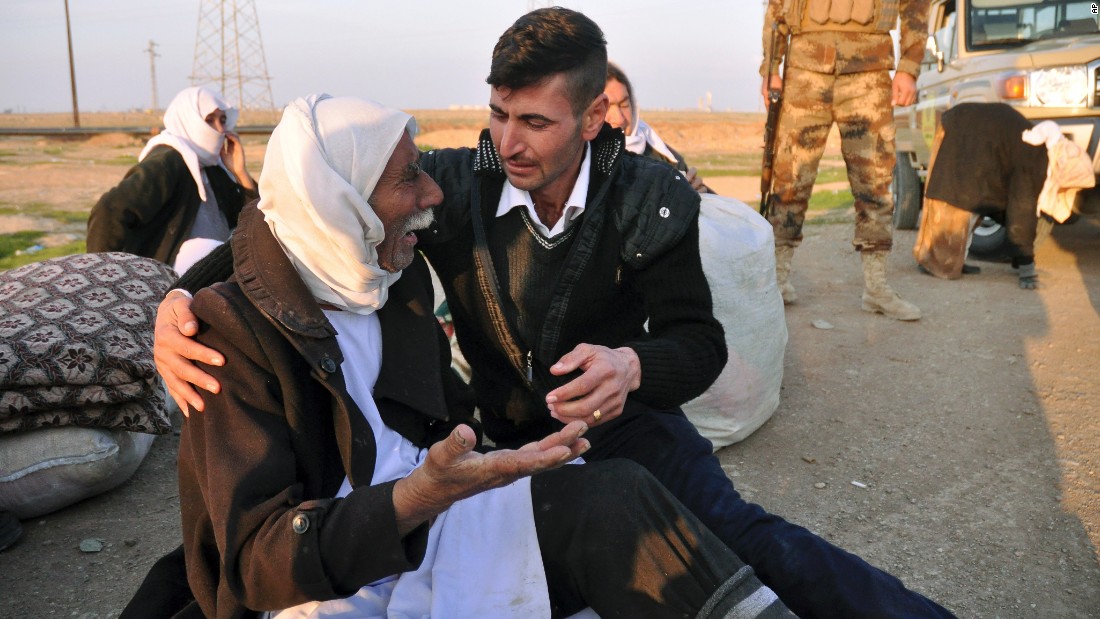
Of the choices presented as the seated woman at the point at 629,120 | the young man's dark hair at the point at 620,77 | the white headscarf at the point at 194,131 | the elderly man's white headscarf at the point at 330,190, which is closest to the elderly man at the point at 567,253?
the elderly man's white headscarf at the point at 330,190

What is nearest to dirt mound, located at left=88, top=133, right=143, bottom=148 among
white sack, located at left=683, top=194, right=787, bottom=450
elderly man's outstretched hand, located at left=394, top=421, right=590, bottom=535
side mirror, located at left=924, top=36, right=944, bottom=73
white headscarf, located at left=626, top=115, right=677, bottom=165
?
side mirror, located at left=924, top=36, right=944, bottom=73

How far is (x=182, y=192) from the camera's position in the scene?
17.2 ft

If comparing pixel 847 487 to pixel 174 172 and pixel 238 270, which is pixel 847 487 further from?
pixel 174 172

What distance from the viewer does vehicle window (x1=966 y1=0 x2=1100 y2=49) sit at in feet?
24.5

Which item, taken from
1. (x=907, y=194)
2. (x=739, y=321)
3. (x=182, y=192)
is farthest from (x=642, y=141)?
(x=907, y=194)

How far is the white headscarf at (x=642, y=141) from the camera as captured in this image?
548 cm

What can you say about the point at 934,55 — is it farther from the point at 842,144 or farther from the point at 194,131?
the point at 194,131

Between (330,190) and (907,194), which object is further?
(907,194)

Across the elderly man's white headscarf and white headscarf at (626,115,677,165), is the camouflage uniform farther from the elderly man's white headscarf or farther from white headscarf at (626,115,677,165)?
the elderly man's white headscarf

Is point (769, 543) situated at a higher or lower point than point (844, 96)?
lower

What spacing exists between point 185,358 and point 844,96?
4811 mm

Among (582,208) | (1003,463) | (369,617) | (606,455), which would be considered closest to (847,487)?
(1003,463)

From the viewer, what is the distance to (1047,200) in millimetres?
6648

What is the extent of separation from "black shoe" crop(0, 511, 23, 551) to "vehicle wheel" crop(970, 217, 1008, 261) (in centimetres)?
713
